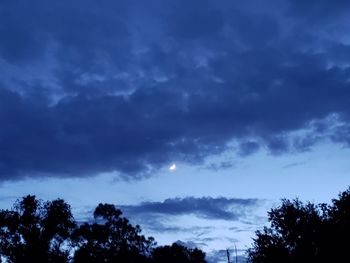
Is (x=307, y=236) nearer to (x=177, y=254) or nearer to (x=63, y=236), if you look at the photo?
(x=63, y=236)

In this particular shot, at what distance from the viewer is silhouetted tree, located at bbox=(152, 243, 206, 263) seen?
346 ft

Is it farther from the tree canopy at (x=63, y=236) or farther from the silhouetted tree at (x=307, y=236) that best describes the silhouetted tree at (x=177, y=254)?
the silhouetted tree at (x=307, y=236)

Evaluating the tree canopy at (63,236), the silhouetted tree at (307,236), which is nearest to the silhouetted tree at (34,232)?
the tree canopy at (63,236)

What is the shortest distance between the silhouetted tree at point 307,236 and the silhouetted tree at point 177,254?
57776mm

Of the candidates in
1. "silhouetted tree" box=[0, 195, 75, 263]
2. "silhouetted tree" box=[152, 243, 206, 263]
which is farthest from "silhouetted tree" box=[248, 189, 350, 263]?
"silhouetted tree" box=[152, 243, 206, 263]

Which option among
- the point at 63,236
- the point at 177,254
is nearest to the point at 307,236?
the point at 63,236

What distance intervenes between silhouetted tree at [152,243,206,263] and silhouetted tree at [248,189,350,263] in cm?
5778

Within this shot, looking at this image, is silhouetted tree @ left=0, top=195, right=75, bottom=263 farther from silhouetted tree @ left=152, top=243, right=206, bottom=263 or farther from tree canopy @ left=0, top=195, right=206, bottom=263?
silhouetted tree @ left=152, top=243, right=206, bottom=263

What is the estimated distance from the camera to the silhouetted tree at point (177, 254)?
105 m

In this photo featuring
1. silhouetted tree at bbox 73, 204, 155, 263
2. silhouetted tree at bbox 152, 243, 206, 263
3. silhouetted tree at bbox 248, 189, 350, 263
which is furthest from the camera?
silhouetted tree at bbox 152, 243, 206, 263

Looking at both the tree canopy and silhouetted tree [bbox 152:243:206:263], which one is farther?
silhouetted tree [bbox 152:243:206:263]

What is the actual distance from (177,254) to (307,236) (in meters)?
72.3

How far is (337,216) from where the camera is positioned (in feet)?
142

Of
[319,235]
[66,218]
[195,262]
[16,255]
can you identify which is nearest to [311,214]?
[319,235]
